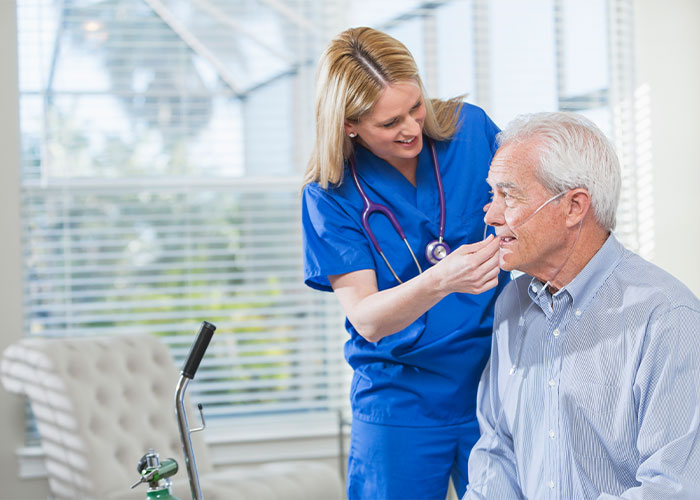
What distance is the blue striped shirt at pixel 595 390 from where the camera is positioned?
128cm

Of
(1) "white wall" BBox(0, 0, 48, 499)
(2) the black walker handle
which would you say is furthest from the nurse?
(1) "white wall" BBox(0, 0, 48, 499)

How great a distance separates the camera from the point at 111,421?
2.85m

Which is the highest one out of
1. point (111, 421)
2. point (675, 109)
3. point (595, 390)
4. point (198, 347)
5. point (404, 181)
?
point (675, 109)

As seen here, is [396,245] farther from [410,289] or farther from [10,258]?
[10,258]

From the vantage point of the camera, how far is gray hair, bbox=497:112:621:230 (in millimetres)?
1455

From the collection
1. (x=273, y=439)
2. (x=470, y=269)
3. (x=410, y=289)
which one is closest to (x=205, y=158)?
(x=273, y=439)

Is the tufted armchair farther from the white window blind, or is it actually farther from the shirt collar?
the shirt collar

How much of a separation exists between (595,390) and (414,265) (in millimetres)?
503

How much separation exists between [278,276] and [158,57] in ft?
3.45

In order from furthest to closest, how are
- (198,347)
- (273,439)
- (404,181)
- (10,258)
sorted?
1. (273,439)
2. (10,258)
3. (404,181)
4. (198,347)

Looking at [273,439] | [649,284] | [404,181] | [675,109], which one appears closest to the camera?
[649,284]

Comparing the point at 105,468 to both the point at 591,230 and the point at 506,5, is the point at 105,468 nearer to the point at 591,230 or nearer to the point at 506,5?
the point at 591,230

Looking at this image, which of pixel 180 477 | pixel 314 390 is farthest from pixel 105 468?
pixel 314 390

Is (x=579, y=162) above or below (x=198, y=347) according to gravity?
above
